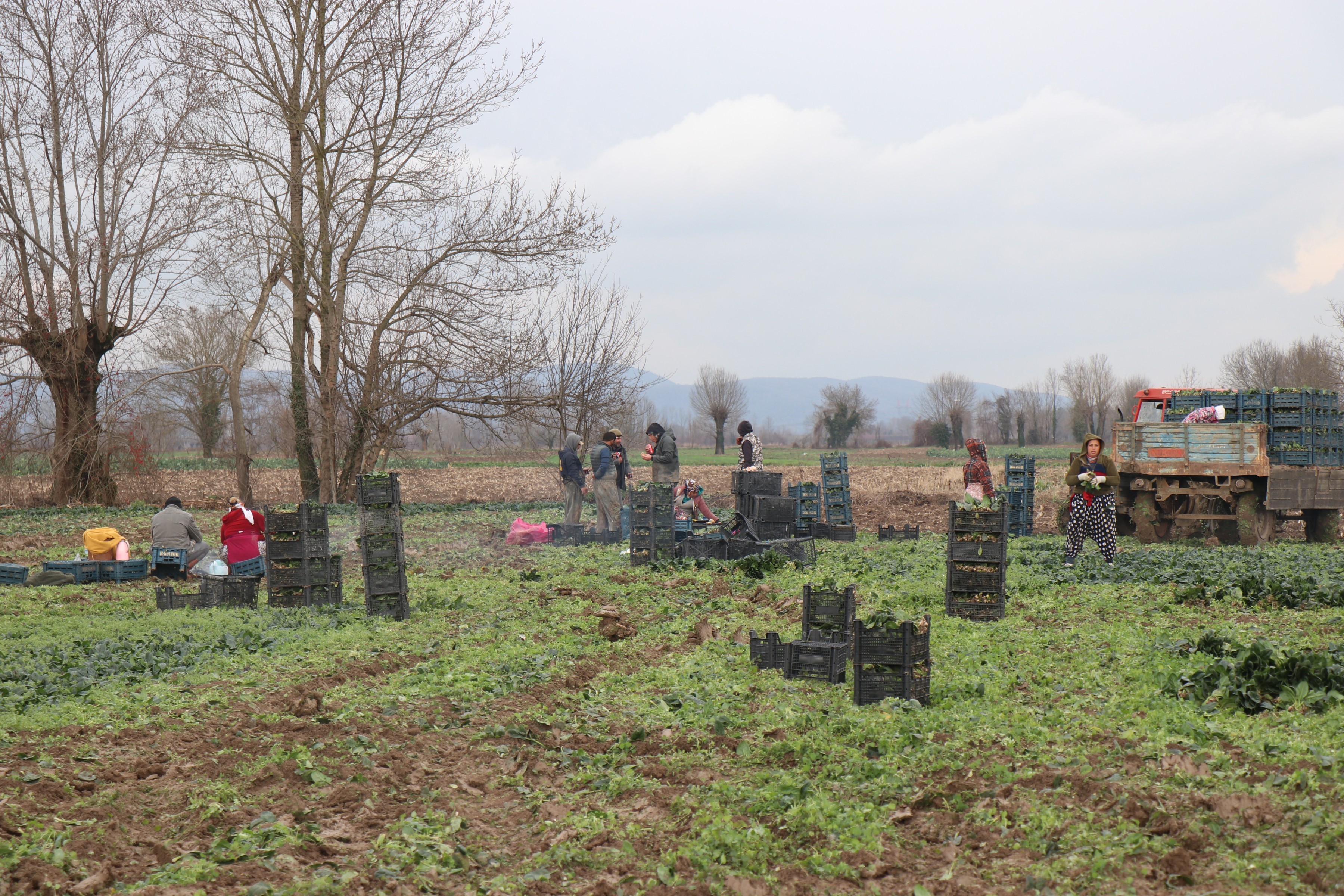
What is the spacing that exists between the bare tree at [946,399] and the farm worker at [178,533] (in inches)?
3509

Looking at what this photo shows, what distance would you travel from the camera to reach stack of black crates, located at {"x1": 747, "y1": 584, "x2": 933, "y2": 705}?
739 centimetres

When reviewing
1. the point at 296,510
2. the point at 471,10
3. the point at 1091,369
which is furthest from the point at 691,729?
the point at 1091,369

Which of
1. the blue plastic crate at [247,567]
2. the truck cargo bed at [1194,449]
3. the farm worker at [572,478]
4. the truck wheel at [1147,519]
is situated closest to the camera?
the blue plastic crate at [247,567]

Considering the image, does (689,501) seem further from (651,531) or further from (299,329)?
(299,329)

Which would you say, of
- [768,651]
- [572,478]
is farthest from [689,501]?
[768,651]

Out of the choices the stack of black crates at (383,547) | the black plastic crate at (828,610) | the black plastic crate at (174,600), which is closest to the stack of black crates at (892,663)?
the black plastic crate at (828,610)

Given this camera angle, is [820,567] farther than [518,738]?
Yes

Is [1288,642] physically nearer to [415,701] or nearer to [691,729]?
[691,729]

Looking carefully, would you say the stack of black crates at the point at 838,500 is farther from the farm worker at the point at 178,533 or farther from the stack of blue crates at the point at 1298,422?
the farm worker at the point at 178,533

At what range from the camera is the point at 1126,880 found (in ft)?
Result: 15.0

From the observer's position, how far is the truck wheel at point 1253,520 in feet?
57.3

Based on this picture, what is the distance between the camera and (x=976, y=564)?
10.6m

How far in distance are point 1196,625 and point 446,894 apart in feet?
27.1

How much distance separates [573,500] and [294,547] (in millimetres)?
7897
